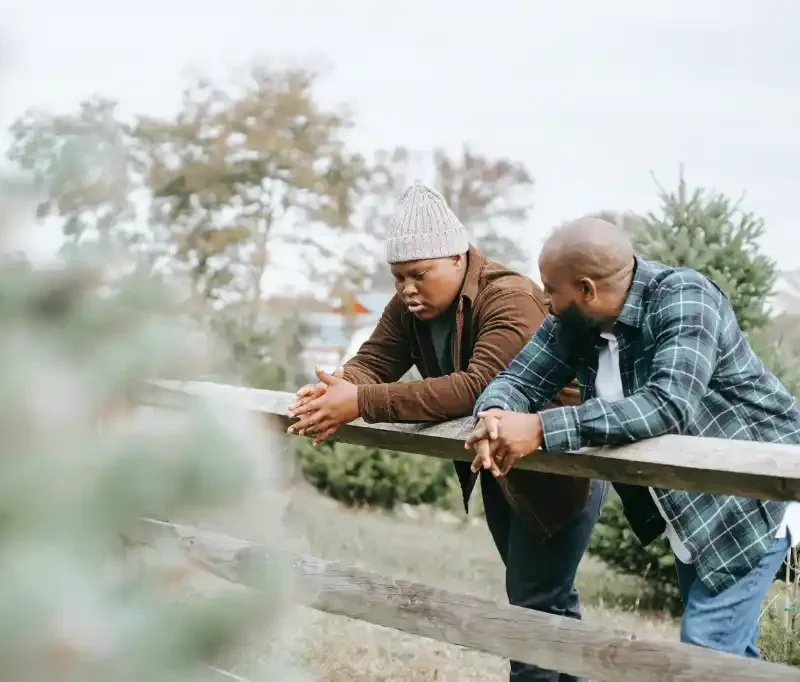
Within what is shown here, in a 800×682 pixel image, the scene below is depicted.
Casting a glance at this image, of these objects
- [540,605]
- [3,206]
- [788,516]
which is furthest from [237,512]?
[540,605]

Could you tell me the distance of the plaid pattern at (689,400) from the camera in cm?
241

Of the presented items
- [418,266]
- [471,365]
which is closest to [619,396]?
[471,365]

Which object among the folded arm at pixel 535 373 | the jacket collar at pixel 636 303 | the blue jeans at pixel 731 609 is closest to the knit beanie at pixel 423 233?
the folded arm at pixel 535 373

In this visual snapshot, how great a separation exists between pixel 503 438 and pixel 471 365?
20.0 inches

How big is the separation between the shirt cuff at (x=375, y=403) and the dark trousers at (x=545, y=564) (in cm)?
57

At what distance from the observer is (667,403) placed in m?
2.40

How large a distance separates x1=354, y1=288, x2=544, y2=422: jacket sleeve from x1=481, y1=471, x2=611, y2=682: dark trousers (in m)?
0.49

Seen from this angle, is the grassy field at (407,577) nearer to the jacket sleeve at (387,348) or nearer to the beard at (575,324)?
the jacket sleeve at (387,348)

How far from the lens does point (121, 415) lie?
0.45 m

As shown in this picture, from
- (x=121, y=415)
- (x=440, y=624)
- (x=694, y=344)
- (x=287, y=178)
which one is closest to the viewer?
(x=121, y=415)

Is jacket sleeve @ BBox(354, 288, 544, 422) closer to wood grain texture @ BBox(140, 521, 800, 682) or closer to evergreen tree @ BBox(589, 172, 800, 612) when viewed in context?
wood grain texture @ BBox(140, 521, 800, 682)

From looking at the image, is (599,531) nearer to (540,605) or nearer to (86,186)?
(540,605)

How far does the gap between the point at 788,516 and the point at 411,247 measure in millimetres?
1297

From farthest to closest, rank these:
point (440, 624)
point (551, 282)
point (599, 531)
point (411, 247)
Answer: point (599, 531) → point (411, 247) → point (440, 624) → point (551, 282)
